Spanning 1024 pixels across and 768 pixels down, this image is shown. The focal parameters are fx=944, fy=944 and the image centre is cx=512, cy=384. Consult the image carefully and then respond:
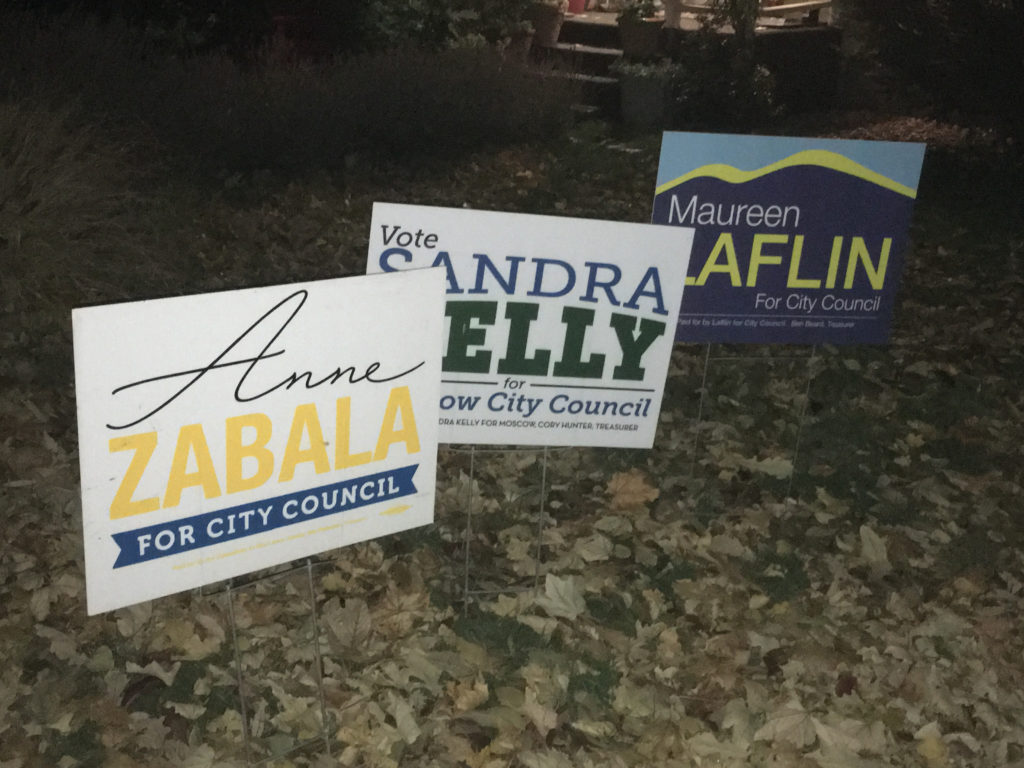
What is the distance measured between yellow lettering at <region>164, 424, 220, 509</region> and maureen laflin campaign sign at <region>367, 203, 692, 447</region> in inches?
31.5

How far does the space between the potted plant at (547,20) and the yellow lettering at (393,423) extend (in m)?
10.9

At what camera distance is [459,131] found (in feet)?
31.4

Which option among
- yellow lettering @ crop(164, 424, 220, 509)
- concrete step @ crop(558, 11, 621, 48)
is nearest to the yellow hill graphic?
yellow lettering @ crop(164, 424, 220, 509)

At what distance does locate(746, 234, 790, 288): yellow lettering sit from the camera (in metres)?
3.47

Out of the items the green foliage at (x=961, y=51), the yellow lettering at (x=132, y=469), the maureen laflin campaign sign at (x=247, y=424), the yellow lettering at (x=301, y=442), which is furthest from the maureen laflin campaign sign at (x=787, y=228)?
the green foliage at (x=961, y=51)

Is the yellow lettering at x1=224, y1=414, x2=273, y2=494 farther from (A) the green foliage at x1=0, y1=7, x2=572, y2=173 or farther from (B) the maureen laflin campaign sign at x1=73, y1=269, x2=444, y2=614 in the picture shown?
(A) the green foliage at x1=0, y1=7, x2=572, y2=173

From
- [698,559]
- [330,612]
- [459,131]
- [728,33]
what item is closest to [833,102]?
[728,33]

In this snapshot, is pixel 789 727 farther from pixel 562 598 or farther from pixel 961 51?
pixel 961 51

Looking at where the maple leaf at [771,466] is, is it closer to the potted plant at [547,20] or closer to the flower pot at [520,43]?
the flower pot at [520,43]

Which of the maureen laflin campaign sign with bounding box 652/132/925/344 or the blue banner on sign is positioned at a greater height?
the maureen laflin campaign sign with bounding box 652/132/925/344

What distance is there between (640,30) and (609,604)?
10.3 metres

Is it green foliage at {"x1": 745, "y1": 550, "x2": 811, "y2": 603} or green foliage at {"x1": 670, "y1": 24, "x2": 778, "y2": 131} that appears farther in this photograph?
green foliage at {"x1": 670, "y1": 24, "x2": 778, "y2": 131}

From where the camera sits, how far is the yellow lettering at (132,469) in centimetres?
210

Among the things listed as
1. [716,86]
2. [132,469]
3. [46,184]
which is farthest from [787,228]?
[716,86]
